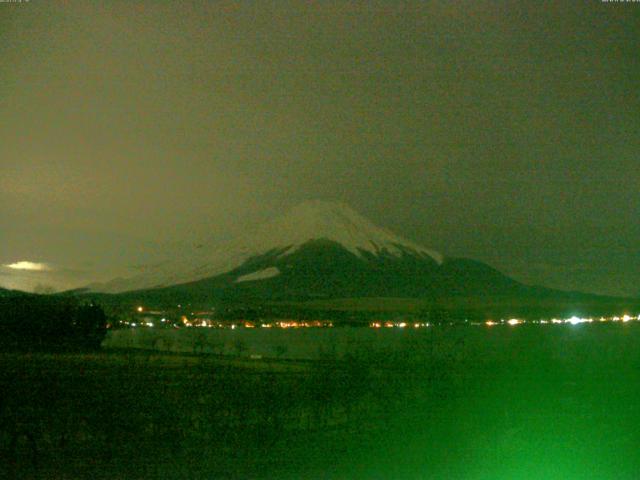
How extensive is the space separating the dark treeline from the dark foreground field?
510 inches

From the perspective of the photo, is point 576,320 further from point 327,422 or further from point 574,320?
point 327,422

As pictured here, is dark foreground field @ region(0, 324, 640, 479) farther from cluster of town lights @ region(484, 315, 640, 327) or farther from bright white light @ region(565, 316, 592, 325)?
bright white light @ region(565, 316, 592, 325)

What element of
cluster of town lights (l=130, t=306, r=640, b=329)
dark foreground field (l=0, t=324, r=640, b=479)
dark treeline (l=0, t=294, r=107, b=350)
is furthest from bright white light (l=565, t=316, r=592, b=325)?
dark foreground field (l=0, t=324, r=640, b=479)

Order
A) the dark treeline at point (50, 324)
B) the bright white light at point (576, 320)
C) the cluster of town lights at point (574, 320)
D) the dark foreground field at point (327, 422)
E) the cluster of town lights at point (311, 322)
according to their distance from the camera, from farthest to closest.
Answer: the bright white light at point (576, 320)
the cluster of town lights at point (574, 320)
the cluster of town lights at point (311, 322)
the dark treeline at point (50, 324)
the dark foreground field at point (327, 422)

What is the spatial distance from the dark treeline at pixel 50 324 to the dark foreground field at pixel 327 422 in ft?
42.5

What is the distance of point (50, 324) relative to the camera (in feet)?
125

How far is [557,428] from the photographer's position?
1380 cm

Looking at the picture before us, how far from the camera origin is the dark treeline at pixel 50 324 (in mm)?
36875

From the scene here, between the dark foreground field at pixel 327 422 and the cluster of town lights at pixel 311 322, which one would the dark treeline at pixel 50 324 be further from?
the cluster of town lights at pixel 311 322

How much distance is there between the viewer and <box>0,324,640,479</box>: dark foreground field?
1034 cm

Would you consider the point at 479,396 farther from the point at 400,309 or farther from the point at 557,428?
the point at 400,309

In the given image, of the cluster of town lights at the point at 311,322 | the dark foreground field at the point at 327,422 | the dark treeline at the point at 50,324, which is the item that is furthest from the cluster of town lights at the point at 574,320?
the dark foreground field at the point at 327,422

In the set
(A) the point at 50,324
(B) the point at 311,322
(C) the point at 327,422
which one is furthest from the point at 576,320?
(C) the point at 327,422

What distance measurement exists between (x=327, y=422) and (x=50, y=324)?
86.1 ft
